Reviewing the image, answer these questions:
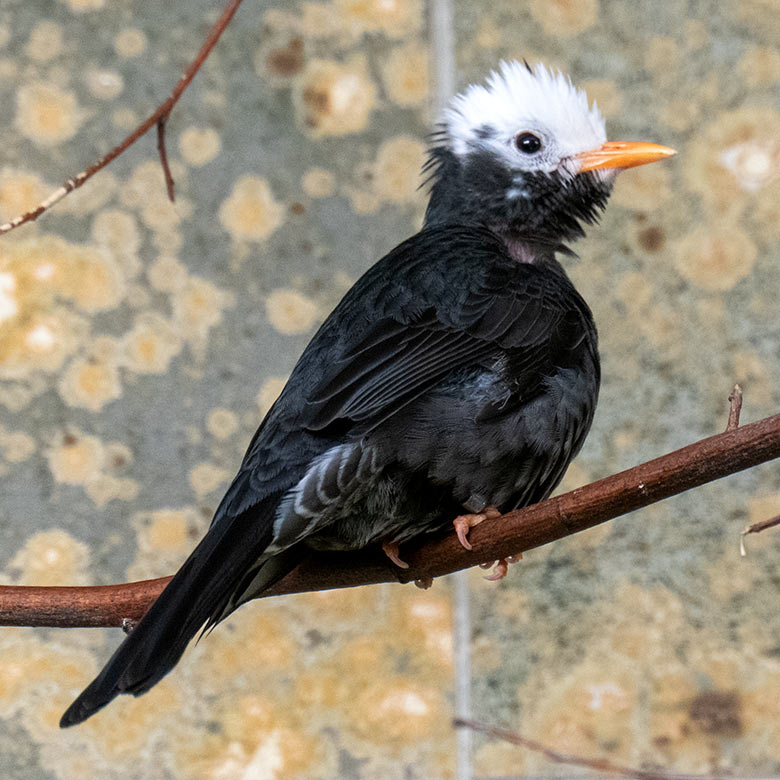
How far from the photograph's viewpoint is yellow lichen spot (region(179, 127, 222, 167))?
103 inches

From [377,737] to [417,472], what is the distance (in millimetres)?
1140

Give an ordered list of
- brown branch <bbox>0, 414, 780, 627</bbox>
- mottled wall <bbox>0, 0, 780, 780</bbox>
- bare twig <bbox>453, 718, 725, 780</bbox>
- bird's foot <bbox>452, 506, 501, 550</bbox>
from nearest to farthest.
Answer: brown branch <bbox>0, 414, 780, 627</bbox>
bare twig <bbox>453, 718, 725, 780</bbox>
bird's foot <bbox>452, 506, 501, 550</bbox>
mottled wall <bbox>0, 0, 780, 780</bbox>

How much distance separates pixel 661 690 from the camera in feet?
8.02

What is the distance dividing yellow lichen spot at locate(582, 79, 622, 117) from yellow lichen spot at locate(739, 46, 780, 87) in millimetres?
284

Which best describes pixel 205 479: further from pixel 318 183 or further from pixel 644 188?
pixel 644 188

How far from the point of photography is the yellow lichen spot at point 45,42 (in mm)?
2588

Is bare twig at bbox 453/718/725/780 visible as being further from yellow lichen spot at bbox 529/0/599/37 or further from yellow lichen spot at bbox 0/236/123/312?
yellow lichen spot at bbox 529/0/599/37

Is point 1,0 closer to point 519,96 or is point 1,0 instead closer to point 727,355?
point 519,96

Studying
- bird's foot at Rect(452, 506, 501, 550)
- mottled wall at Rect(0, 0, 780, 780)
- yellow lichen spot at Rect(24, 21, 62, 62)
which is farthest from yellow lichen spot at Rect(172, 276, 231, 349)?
bird's foot at Rect(452, 506, 501, 550)

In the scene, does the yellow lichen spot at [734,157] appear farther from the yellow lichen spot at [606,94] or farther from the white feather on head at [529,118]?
the white feather on head at [529,118]

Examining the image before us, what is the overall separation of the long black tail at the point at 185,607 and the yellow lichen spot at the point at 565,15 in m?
1.62

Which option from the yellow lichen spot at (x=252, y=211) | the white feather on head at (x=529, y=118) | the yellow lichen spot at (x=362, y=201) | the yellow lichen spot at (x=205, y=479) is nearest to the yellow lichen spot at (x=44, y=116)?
the yellow lichen spot at (x=252, y=211)

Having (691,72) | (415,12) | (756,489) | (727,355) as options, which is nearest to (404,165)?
(415,12)

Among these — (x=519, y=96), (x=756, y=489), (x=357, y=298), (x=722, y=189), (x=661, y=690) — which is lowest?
(x=661, y=690)
